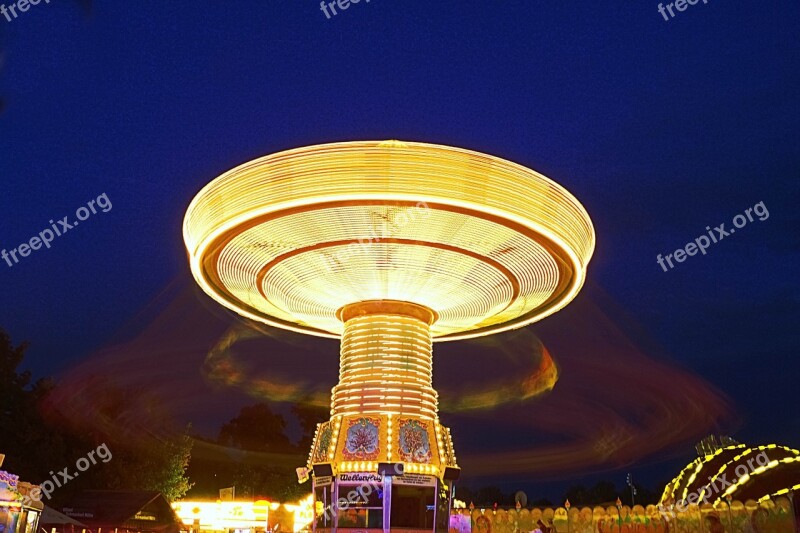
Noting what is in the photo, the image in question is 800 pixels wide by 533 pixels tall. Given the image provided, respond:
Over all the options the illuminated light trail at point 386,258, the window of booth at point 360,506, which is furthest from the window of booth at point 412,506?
the window of booth at point 360,506

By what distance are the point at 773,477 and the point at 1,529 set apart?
1809 cm

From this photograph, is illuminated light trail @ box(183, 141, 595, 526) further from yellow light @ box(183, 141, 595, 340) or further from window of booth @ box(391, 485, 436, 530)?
window of booth @ box(391, 485, 436, 530)

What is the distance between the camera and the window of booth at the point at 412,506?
1906 centimetres

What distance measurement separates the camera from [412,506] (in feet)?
63.1

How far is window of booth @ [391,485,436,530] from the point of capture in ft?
62.5

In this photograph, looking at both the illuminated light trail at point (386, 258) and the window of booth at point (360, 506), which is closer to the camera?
the illuminated light trail at point (386, 258)

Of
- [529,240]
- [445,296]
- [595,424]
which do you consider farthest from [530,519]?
[529,240]

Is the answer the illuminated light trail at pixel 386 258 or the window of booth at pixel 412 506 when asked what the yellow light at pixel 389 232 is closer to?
the illuminated light trail at pixel 386 258

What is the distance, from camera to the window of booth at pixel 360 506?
19078mm

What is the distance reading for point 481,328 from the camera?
24.9m

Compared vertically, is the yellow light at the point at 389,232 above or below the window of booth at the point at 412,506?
above

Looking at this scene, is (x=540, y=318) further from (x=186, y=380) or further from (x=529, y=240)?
(x=186, y=380)

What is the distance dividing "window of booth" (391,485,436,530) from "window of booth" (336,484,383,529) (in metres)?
0.36

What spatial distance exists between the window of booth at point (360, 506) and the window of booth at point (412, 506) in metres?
0.36
